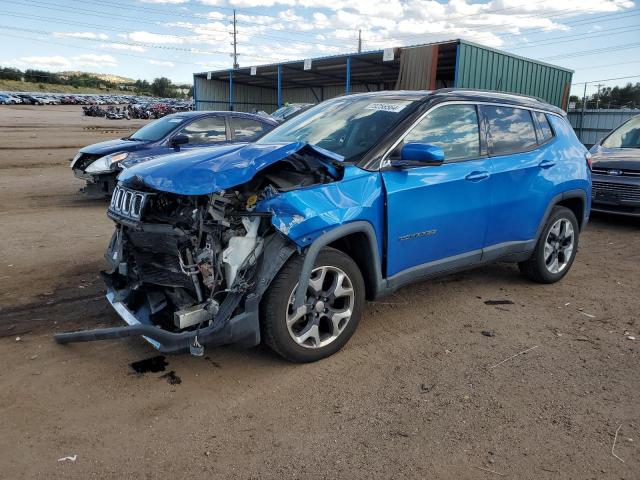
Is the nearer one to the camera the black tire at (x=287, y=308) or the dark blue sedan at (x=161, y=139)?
the black tire at (x=287, y=308)

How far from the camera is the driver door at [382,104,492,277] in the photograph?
12.4 ft

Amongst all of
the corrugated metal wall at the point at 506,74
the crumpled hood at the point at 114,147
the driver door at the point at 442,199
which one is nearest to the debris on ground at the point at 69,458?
the driver door at the point at 442,199

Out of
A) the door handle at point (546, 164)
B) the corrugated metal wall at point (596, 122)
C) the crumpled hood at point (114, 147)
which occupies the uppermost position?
the corrugated metal wall at point (596, 122)

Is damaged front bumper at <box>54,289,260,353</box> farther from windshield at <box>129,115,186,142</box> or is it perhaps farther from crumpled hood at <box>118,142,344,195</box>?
windshield at <box>129,115,186,142</box>

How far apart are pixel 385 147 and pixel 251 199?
1.16m

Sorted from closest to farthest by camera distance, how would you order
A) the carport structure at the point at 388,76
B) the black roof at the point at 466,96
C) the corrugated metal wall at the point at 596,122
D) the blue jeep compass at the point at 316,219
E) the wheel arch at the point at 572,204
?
1. the blue jeep compass at the point at 316,219
2. the black roof at the point at 466,96
3. the wheel arch at the point at 572,204
4. the carport structure at the point at 388,76
5. the corrugated metal wall at the point at 596,122

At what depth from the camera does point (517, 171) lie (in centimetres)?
464

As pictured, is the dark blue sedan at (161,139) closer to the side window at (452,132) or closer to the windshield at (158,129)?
the windshield at (158,129)

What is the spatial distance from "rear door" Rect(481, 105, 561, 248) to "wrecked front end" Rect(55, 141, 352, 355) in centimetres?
176

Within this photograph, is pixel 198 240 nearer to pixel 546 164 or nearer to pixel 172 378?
pixel 172 378

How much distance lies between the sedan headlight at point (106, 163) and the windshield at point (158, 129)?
636 millimetres

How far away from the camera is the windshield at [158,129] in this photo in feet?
30.0

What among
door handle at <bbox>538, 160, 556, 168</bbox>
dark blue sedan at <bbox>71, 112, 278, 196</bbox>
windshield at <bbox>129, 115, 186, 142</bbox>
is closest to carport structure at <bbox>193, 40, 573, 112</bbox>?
dark blue sedan at <bbox>71, 112, 278, 196</bbox>

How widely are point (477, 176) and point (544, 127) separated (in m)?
1.43
